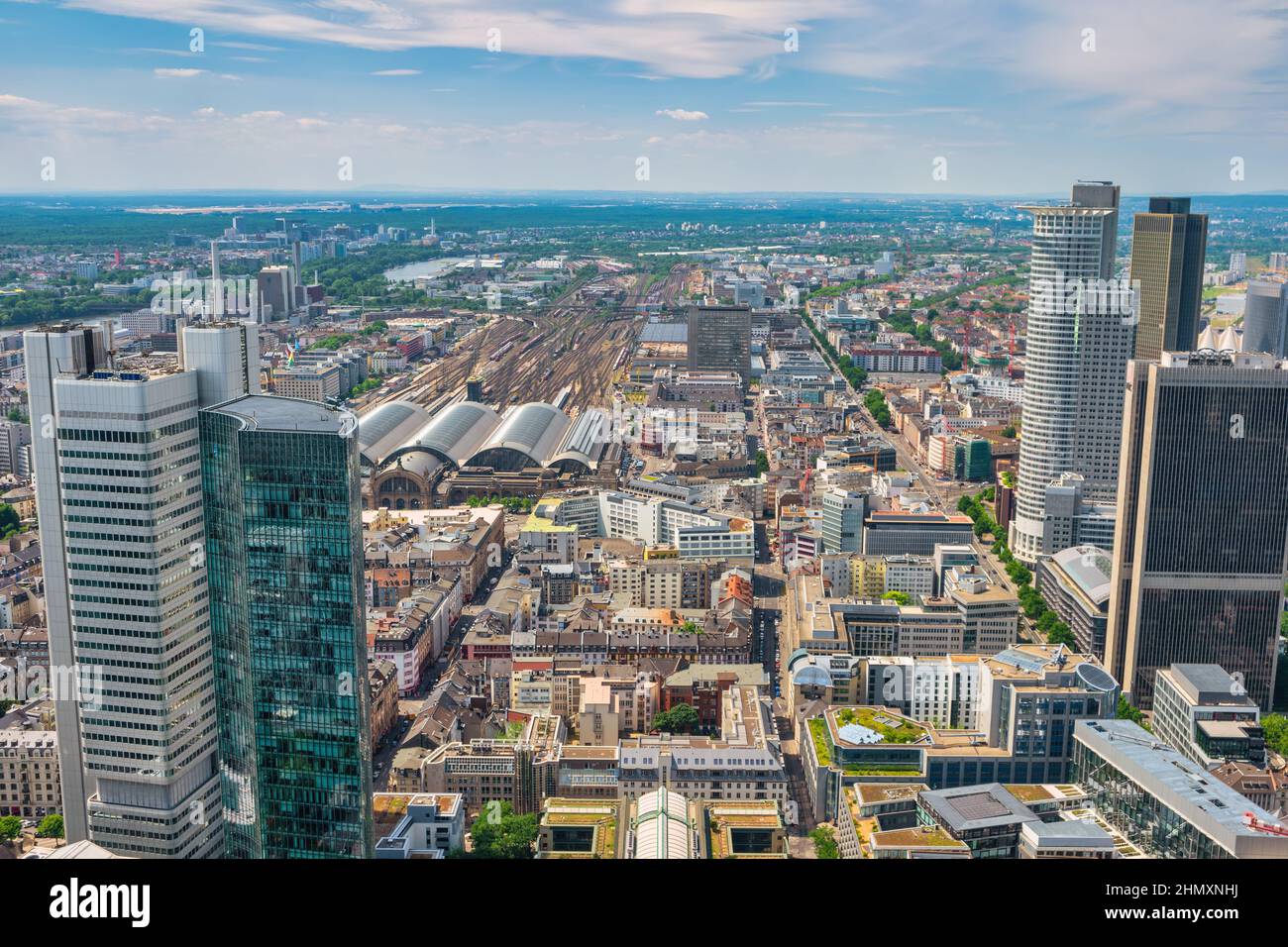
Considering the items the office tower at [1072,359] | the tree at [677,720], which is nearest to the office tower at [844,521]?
the office tower at [1072,359]

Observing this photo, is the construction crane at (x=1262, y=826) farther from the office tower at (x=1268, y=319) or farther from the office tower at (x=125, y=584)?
the office tower at (x=1268, y=319)

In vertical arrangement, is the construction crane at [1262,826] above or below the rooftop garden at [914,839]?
above

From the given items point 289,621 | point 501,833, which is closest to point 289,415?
point 289,621

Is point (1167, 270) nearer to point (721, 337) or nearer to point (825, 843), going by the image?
point (721, 337)

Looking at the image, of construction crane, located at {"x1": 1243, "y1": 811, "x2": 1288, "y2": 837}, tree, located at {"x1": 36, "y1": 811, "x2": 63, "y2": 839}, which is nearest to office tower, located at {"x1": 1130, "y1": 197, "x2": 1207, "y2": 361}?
construction crane, located at {"x1": 1243, "y1": 811, "x2": 1288, "y2": 837}

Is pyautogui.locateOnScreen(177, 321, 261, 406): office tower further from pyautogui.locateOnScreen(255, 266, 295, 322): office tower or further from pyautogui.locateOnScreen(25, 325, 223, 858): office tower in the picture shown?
pyautogui.locateOnScreen(255, 266, 295, 322): office tower

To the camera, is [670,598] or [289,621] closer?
[289,621]
